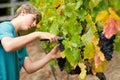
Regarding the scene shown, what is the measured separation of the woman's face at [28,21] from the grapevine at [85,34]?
145 mm

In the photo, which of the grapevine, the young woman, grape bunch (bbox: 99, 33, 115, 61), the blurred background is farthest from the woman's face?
the blurred background

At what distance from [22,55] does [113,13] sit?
155 centimetres

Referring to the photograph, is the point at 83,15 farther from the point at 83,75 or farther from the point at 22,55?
the point at 22,55

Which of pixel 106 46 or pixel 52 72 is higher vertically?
pixel 106 46

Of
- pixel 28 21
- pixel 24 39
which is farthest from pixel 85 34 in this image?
pixel 28 21

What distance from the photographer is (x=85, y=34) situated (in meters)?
1.97

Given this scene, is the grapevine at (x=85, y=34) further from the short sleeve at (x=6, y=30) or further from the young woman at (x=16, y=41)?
the short sleeve at (x=6, y=30)

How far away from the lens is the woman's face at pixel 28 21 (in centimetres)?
240

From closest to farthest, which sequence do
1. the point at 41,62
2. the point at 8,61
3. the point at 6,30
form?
1. the point at 6,30
2. the point at 8,61
3. the point at 41,62

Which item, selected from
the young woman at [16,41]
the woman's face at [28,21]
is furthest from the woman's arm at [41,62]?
the woman's face at [28,21]

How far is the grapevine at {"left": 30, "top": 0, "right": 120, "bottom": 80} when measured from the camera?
1.76 m

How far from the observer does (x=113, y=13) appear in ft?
4.27

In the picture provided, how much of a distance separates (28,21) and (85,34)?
1.86ft

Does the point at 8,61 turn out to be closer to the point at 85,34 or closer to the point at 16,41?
the point at 16,41
